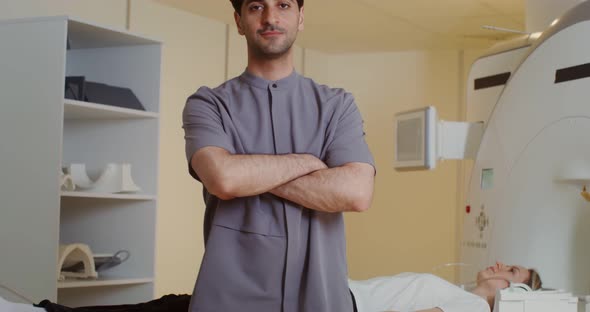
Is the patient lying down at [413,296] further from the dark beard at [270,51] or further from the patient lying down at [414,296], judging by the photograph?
the dark beard at [270,51]

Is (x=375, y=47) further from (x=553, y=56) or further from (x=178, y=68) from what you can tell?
(x=553, y=56)

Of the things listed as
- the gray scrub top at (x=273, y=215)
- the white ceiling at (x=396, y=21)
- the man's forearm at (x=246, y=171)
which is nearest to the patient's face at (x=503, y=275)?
the gray scrub top at (x=273, y=215)

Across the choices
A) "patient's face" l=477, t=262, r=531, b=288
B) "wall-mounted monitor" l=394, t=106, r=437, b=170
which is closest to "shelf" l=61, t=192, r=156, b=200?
"wall-mounted monitor" l=394, t=106, r=437, b=170

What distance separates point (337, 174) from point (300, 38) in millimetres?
4768

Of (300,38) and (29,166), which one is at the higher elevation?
(300,38)

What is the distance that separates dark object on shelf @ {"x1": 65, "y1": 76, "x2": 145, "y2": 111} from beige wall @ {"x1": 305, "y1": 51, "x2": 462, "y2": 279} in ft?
10.7

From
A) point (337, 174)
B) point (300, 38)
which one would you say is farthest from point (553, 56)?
point (300, 38)

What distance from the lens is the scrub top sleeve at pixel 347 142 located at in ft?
5.61

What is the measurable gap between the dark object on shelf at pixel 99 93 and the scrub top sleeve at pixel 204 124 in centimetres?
173

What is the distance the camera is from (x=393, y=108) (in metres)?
6.86

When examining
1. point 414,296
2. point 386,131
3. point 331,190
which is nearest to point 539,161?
point 414,296

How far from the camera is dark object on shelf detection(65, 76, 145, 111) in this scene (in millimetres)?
3338

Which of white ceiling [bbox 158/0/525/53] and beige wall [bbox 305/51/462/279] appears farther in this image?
beige wall [bbox 305/51/462/279]

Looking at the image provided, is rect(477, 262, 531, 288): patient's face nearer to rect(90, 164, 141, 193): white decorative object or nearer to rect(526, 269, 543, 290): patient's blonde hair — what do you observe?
rect(526, 269, 543, 290): patient's blonde hair
